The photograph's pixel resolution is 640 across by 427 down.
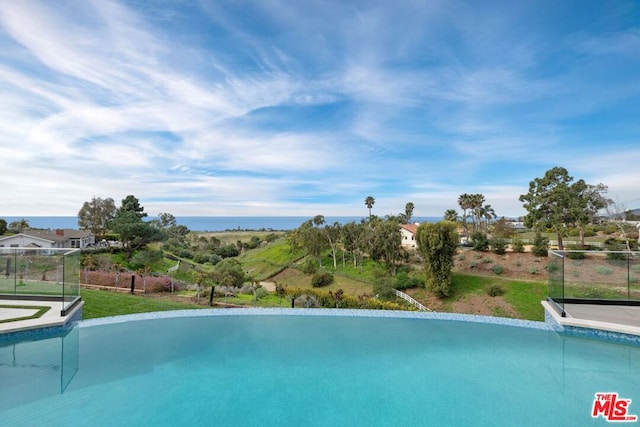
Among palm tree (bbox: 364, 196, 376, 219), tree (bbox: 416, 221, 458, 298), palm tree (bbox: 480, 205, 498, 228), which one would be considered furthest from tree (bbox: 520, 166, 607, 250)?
palm tree (bbox: 364, 196, 376, 219)

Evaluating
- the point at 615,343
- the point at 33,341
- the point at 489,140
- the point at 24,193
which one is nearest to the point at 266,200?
the point at 24,193

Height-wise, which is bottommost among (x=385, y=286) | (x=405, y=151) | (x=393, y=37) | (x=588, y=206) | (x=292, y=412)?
(x=385, y=286)

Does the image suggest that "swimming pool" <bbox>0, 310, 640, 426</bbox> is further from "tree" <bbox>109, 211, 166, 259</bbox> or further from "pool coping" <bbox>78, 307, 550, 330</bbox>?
"tree" <bbox>109, 211, 166, 259</bbox>

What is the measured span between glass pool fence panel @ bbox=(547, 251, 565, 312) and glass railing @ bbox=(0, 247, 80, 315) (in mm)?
13465

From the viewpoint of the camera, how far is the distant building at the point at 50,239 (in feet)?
98.5

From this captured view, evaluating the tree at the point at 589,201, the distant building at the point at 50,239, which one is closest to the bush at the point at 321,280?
the tree at the point at 589,201

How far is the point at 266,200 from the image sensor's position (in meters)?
31.8

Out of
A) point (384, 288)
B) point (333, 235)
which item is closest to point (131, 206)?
point (333, 235)

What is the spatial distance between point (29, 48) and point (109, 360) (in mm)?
10811

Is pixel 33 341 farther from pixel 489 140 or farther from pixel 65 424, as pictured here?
pixel 489 140

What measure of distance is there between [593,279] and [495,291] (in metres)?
15.1

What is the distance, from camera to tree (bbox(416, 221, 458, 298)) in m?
25.5

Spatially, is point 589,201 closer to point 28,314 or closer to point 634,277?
point 634,277

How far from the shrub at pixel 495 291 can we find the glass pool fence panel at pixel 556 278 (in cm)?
1529
